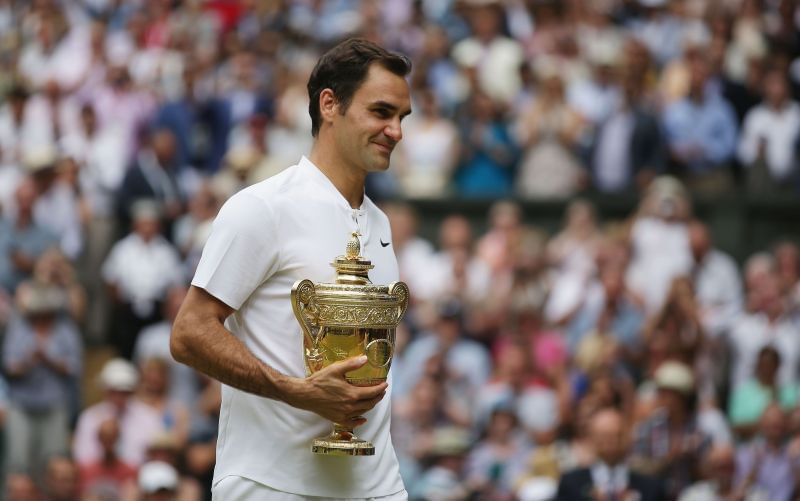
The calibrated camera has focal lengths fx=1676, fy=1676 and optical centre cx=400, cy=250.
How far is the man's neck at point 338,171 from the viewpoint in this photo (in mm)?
4527

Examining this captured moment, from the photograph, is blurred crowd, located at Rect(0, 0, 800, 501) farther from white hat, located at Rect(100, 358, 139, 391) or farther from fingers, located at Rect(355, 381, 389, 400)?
fingers, located at Rect(355, 381, 389, 400)

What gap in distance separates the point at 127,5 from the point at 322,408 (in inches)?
605

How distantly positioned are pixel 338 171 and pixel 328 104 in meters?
0.18

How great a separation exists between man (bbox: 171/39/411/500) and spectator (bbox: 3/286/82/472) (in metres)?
7.68

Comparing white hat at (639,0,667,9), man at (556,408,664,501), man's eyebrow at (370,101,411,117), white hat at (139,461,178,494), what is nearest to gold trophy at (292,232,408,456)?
man's eyebrow at (370,101,411,117)

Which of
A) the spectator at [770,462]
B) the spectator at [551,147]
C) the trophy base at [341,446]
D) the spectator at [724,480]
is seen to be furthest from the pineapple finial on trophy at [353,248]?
the spectator at [551,147]

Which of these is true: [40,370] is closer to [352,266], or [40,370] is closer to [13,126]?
[13,126]

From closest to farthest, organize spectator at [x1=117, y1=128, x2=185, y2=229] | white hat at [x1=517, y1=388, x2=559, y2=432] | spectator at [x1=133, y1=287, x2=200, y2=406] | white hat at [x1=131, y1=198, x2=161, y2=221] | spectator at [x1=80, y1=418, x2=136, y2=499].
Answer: white hat at [x1=517, y1=388, x2=559, y2=432] → spectator at [x1=80, y1=418, x2=136, y2=499] → spectator at [x1=133, y1=287, x2=200, y2=406] → white hat at [x1=131, y1=198, x2=161, y2=221] → spectator at [x1=117, y1=128, x2=185, y2=229]

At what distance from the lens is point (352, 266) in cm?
425

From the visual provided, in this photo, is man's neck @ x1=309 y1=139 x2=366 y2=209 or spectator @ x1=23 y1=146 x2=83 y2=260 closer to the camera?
man's neck @ x1=309 y1=139 x2=366 y2=209

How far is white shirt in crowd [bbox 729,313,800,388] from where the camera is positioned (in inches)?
420

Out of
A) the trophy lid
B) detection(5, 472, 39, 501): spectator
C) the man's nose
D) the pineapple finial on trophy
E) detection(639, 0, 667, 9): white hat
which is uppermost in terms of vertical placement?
detection(639, 0, 667, 9): white hat

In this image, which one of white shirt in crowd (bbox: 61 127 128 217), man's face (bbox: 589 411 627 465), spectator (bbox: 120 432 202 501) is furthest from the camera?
white shirt in crowd (bbox: 61 127 128 217)

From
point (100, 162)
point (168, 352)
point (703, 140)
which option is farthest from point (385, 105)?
point (100, 162)
